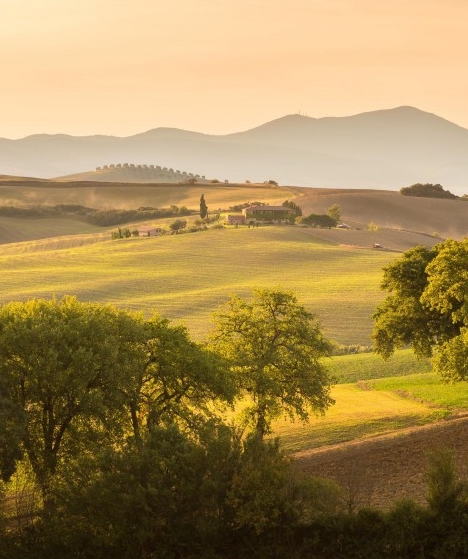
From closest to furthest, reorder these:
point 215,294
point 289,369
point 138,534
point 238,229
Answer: point 138,534
point 289,369
point 215,294
point 238,229

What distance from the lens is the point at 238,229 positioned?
16812 cm

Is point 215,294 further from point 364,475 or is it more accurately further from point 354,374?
point 364,475

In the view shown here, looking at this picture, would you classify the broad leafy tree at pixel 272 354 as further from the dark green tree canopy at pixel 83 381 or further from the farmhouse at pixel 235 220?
the farmhouse at pixel 235 220

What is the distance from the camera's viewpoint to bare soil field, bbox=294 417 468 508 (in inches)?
1590

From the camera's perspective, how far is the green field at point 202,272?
106 m

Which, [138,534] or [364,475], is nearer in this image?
[138,534]

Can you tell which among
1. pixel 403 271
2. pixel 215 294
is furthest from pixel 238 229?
pixel 403 271

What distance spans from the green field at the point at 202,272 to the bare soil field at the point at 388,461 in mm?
40378

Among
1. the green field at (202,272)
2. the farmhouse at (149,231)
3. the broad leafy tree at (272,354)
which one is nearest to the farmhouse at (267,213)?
the green field at (202,272)

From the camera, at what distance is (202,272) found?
13262 cm

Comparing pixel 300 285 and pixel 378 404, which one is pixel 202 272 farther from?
pixel 378 404

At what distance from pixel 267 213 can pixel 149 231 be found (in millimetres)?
25784

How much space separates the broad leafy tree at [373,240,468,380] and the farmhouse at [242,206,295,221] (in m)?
120

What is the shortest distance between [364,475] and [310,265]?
9610 centimetres
